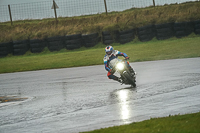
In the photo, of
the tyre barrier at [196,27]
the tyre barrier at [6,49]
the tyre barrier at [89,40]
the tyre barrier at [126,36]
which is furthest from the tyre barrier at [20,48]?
the tyre barrier at [196,27]

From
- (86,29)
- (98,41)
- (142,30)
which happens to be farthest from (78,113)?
(86,29)

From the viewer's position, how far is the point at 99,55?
26.6 meters

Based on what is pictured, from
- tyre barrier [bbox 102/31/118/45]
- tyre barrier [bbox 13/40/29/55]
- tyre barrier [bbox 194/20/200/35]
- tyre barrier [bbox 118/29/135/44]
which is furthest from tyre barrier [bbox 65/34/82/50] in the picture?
tyre barrier [bbox 194/20/200/35]

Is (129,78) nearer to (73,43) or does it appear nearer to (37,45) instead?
(73,43)

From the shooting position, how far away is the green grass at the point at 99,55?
2298 centimetres

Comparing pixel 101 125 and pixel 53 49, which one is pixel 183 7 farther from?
pixel 101 125

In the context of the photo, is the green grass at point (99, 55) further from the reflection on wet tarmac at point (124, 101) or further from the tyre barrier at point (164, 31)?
the reflection on wet tarmac at point (124, 101)

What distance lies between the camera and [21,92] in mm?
13719

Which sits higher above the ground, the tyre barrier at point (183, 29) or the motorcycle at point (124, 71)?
the motorcycle at point (124, 71)

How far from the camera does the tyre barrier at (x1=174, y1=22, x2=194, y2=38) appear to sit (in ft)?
85.8

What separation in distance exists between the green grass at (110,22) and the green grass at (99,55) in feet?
8.37

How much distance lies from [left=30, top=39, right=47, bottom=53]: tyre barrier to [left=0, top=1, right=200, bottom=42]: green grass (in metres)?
2.12

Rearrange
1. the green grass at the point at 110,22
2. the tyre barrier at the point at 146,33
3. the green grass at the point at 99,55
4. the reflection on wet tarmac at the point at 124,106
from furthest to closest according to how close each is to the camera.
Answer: the green grass at the point at 110,22
the tyre barrier at the point at 146,33
the green grass at the point at 99,55
the reflection on wet tarmac at the point at 124,106

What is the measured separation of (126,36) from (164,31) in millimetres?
3628
